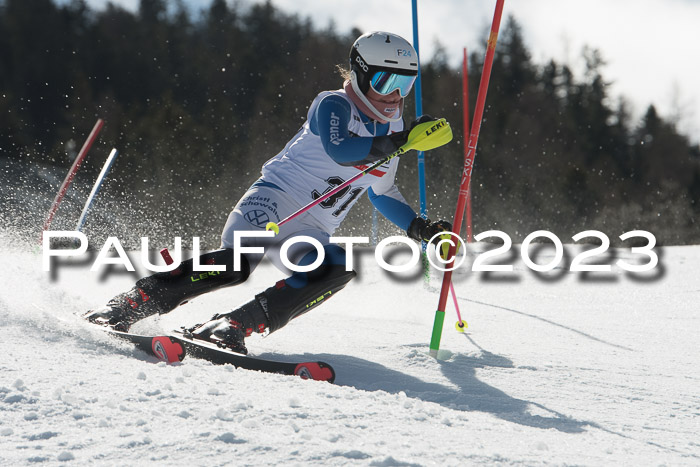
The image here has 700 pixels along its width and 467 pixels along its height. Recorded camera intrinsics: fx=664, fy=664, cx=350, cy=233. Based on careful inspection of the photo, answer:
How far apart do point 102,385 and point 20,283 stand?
184 cm

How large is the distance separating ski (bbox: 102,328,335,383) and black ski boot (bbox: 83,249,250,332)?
271 millimetres

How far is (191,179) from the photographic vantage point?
2577 centimetres

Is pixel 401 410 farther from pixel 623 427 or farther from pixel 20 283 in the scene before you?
pixel 20 283

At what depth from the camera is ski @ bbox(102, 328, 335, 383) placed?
221 cm

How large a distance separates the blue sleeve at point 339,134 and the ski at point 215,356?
77 centimetres

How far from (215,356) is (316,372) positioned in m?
0.41

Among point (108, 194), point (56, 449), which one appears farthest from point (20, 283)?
point (108, 194)

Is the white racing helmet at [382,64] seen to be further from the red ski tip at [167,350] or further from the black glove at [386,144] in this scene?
the red ski tip at [167,350]

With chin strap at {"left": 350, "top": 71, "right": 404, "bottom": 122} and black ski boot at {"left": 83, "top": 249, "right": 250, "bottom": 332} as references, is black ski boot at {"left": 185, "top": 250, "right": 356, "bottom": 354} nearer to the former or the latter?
black ski boot at {"left": 83, "top": 249, "right": 250, "bottom": 332}

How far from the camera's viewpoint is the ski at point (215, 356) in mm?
2205

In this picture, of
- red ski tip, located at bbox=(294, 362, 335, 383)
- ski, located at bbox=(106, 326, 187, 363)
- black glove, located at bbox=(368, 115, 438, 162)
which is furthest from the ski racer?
red ski tip, located at bbox=(294, 362, 335, 383)

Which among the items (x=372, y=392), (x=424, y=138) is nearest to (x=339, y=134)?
(x=424, y=138)

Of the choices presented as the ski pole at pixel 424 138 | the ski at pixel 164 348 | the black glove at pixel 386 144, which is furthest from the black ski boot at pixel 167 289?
the black glove at pixel 386 144

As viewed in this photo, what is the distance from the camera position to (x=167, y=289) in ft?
8.86
